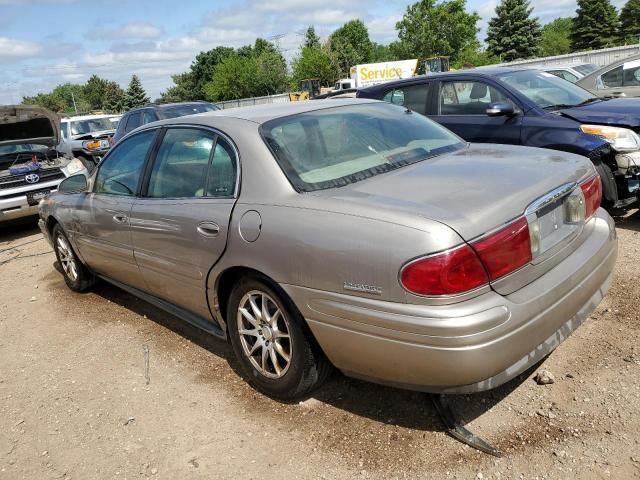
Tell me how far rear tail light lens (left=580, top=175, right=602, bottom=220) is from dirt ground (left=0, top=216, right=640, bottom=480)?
2.73 ft

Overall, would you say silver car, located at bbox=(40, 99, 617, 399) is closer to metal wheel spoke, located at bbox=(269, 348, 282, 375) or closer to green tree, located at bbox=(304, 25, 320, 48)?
metal wheel spoke, located at bbox=(269, 348, 282, 375)

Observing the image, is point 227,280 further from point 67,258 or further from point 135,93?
point 135,93

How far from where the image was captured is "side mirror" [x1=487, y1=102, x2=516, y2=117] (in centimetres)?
572

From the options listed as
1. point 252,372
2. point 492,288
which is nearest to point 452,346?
point 492,288

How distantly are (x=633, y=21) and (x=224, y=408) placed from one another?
2611 inches

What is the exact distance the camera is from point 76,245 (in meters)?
4.89

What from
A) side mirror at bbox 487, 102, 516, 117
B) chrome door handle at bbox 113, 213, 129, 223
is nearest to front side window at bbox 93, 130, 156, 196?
chrome door handle at bbox 113, 213, 129, 223

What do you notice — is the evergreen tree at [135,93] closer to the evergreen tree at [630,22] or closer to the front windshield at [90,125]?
the evergreen tree at [630,22]

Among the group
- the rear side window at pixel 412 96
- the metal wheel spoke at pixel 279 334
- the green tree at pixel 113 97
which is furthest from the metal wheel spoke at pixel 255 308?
the green tree at pixel 113 97

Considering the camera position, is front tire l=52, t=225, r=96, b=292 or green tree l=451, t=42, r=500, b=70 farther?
green tree l=451, t=42, r=500, b=70

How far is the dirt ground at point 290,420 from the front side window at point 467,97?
286 centimetres

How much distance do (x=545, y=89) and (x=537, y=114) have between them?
727 millimetres

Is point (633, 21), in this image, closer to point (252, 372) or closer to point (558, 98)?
point (558, 98)

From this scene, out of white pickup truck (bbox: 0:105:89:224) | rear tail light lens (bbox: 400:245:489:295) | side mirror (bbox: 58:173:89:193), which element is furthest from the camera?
white pickup truck (bbox: 0:105:89:224)
